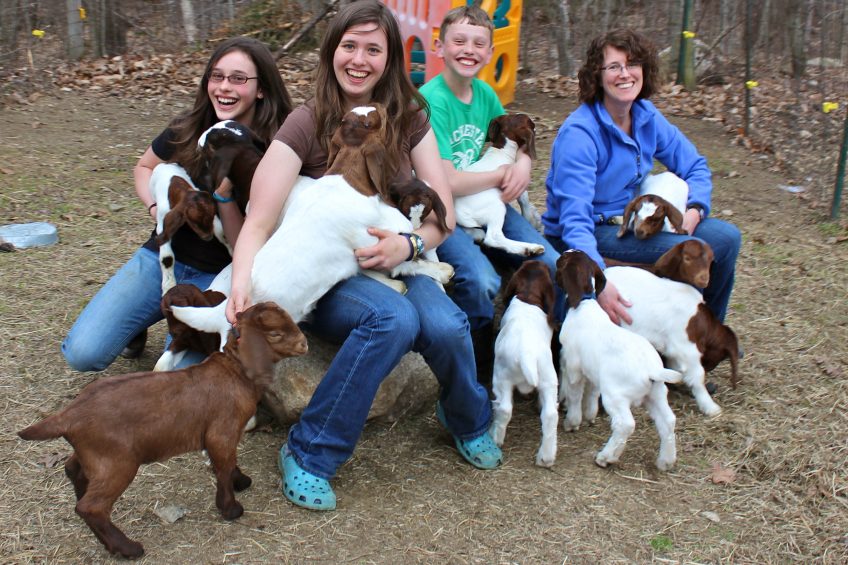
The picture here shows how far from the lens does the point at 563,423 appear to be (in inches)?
147

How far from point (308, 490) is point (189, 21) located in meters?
10.3

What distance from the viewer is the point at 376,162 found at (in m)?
3.31

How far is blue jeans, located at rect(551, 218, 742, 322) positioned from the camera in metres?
4.09

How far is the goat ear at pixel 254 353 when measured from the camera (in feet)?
9.49

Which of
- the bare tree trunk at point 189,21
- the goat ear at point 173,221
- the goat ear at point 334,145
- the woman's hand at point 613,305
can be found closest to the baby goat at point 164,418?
the goat ear at point 334,145

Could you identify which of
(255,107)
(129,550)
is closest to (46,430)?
(129,550)

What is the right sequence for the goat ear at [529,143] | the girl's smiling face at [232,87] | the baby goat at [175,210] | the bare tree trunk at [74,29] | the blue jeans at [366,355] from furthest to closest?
the bare tree trunk at [74,29], the goat ear at [529,143], the girl's smiling face at [232,87], the baby goat at [175,210], the blue jeans at [366,355]

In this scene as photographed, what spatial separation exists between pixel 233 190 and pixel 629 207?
188 centimetres

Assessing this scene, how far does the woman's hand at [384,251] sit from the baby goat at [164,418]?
0.46 metres

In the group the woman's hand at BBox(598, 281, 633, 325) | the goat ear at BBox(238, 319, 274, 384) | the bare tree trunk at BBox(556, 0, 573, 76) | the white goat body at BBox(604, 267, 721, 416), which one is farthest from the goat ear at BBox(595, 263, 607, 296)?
the bare tree trunk at BBox(556, 0, 573, 76)

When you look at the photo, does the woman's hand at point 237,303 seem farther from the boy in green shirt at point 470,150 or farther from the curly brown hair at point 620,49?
the curly brown hair at point 620,49

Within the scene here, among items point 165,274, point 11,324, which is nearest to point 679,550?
point 165,274

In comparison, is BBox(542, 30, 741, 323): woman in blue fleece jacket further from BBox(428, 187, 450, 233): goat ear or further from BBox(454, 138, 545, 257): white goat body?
BBox(428, 187, 450, 233): goat ear

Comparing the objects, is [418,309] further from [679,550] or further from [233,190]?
[679,550]
